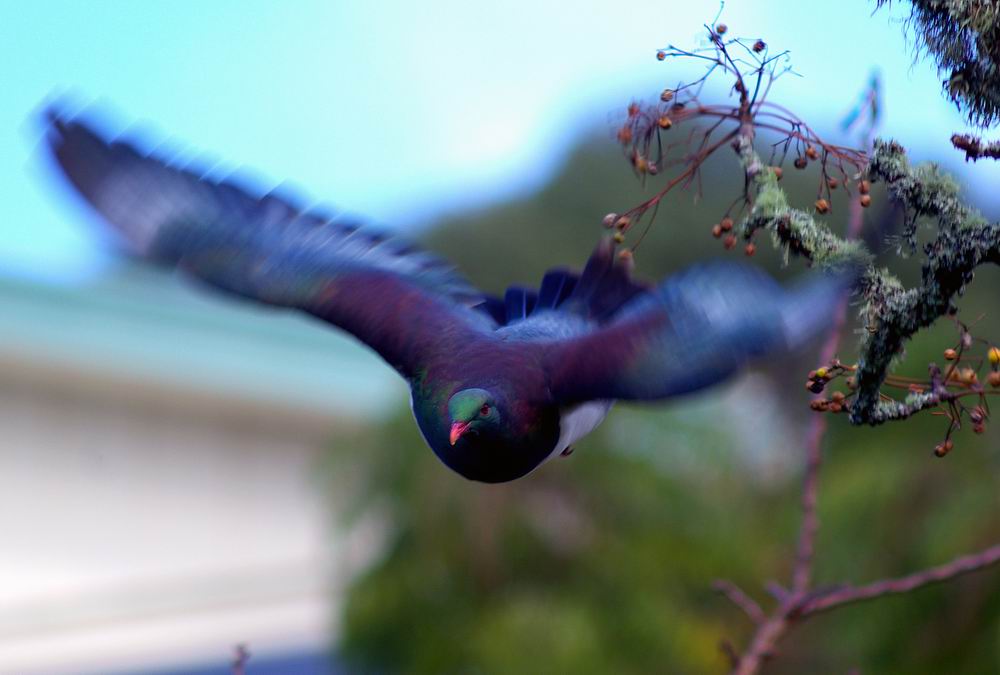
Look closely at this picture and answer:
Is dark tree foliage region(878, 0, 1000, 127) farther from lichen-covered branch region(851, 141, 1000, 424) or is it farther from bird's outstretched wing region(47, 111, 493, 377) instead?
bird's outstretched wing region(47, 111, 493, 377)

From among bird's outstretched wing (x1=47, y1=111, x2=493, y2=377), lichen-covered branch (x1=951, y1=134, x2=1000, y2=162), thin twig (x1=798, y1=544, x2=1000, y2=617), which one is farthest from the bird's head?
lichen-covered branch (x1=951, y1=134, x2=1000, y2=162)

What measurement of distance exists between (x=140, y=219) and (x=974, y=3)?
1883 mm

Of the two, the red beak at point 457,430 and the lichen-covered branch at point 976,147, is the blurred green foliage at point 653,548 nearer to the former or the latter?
the red beak at point 457,430

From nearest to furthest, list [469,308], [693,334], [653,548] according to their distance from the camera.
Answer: [693,334] → [469,308] → [653,548]

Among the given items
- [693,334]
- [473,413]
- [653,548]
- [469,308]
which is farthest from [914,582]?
[653,548]

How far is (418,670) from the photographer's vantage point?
4836 millimetres

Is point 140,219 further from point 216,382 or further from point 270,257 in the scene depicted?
point 216,382

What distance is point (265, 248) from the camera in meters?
2.83

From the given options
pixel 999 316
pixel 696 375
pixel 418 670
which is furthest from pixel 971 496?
pixel 999 316

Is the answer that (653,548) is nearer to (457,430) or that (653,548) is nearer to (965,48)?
(457,430)

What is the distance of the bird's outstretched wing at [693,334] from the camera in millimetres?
1923

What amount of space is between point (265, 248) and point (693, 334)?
43.9 inches

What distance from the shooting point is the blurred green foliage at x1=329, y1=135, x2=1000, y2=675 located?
4094 millimetres

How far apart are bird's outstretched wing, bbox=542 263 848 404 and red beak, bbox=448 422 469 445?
19 cm
